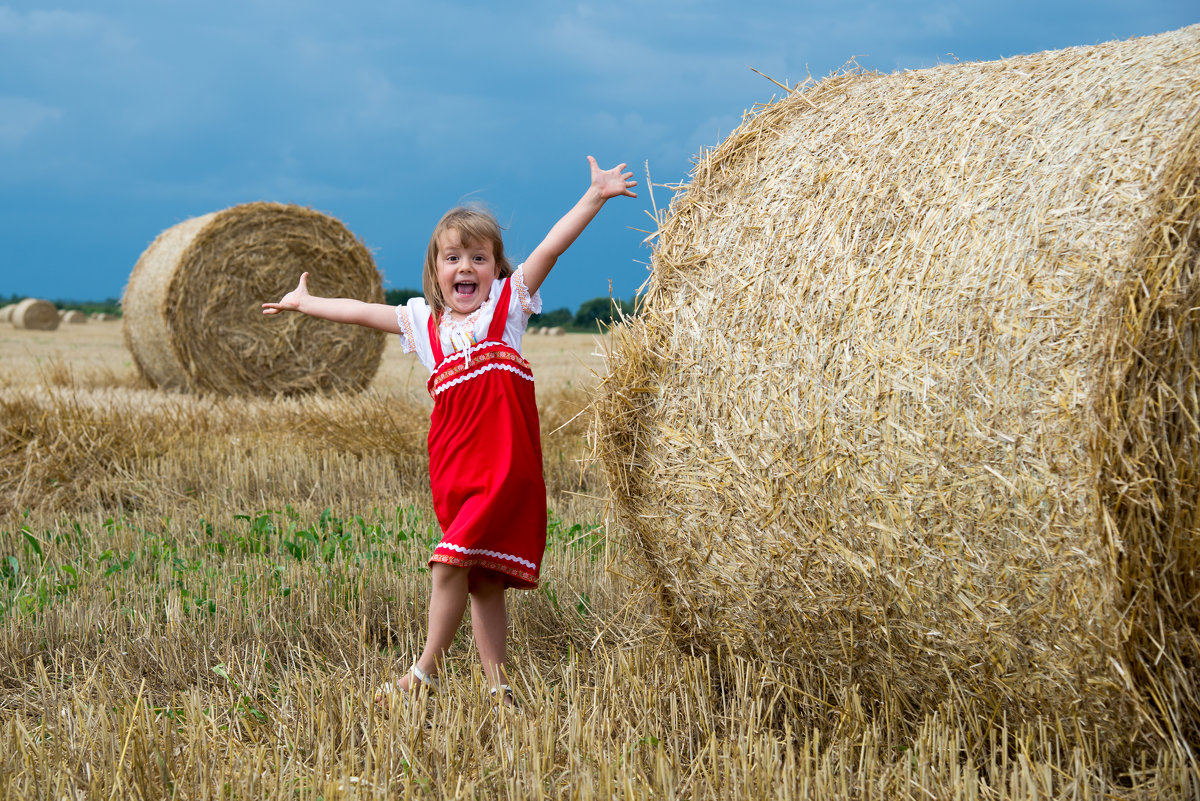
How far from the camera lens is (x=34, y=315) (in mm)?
23219

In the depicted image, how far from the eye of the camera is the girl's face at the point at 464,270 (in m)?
3.55

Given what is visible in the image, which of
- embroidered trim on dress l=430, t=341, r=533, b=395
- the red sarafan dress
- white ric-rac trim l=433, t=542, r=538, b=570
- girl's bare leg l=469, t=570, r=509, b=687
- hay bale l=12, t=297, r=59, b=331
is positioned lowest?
girl's bare leg l=469, t=570, r=509, b=687

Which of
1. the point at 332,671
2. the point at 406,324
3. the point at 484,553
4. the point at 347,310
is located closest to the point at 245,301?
the point at 347,310

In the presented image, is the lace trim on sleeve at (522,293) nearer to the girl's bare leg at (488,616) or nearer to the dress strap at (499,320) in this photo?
the dress strap at (499,320)

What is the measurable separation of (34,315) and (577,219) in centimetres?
2369

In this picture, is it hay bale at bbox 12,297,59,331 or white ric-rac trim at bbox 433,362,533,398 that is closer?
white ric-rac trim at bbox 433,362,533,398

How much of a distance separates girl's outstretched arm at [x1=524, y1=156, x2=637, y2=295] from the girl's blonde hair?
185mm

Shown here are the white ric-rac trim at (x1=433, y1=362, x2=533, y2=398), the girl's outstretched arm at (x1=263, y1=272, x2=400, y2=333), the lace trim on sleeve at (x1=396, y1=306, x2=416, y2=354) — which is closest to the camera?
the white ric-rac trim at (x1=433, y1=362, x2=533, y2=398)

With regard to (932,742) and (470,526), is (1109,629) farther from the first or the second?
→ (470,526)

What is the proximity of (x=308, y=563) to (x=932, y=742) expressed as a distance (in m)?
2.88

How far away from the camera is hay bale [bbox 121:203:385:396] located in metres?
10.4

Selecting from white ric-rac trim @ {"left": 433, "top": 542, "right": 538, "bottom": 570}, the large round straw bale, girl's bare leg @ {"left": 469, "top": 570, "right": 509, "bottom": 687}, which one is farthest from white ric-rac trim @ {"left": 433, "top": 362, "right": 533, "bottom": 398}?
girl's bare leg @ {"left": 469, "top": 570, "right": 509, "bottom": 687}

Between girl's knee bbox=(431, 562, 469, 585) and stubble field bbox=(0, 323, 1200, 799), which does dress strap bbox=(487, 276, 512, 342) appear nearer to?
stubble field bbox=(0, 323, 1200, 799)

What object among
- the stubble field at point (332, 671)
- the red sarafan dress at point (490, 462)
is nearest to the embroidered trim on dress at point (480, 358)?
the red sarafan dress at point (490, 462)
